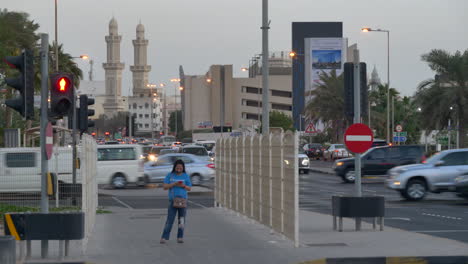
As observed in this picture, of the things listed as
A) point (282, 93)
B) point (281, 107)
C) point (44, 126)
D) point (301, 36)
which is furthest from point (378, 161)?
point (282, 93)

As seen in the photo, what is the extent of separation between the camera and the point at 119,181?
1559 inches

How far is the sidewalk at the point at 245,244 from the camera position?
46.4ft

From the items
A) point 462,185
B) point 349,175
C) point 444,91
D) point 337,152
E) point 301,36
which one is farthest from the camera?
point 301,36

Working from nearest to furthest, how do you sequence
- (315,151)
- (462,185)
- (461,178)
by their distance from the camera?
(462,185) → (461,178) → (315,151)

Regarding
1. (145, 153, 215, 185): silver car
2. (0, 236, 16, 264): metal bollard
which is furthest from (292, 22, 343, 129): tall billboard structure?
(0, 236, 16, 264): metal bollard

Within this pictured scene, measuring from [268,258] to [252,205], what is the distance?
18.7ft

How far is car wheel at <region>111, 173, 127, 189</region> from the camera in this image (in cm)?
3944

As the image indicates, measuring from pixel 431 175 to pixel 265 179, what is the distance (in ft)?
44.3

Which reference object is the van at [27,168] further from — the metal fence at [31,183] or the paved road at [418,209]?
the paved road at [418,209]

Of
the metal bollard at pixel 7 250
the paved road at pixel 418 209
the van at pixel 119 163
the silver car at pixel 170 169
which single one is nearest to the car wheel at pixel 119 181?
the van at pixel 119 163

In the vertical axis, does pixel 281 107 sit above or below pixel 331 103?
above

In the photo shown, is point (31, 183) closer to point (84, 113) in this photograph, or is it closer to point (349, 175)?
point (84, 113)

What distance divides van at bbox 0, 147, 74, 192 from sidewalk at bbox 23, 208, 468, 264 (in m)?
8.84

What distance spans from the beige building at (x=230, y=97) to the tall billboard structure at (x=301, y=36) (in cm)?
731
